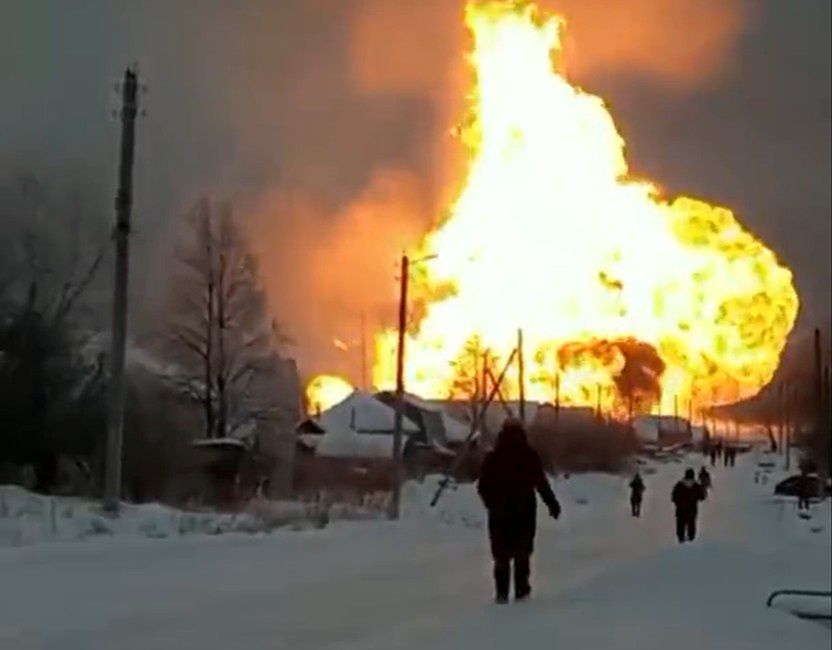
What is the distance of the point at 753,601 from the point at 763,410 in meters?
25.1

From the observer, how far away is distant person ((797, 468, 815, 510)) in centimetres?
4581

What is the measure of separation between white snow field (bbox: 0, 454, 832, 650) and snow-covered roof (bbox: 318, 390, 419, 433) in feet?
44.4

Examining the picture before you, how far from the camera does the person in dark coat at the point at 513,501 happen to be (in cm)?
1310

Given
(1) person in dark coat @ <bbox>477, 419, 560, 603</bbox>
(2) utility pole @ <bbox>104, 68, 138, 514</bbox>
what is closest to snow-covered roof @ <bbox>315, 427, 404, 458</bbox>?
(2) utility pole @ <bbox>104, 68, 138, 514</bbox>

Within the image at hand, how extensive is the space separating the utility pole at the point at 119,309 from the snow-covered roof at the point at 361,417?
1866 cm

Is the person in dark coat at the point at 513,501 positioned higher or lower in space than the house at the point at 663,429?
lower

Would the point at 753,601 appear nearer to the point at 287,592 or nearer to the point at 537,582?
the point at 537,582

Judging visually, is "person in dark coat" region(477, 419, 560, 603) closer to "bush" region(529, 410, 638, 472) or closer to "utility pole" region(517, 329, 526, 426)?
"utility pole" region(517, 329, 526, 426)

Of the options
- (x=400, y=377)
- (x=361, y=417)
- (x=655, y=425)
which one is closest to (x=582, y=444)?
(x=655, y=425)

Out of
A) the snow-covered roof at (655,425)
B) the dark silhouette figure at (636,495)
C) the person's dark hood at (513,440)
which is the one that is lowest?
the dark silhouette figure at (636,495)

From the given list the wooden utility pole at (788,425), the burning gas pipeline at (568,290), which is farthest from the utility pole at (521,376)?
the wooden utility pole at (788,425)

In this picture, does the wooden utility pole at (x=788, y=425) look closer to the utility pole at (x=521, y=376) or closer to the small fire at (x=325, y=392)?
the small fire at (x=325, y=392)

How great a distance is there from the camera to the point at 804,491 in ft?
159

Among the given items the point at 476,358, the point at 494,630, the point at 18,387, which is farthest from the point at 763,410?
the point at 494,630
